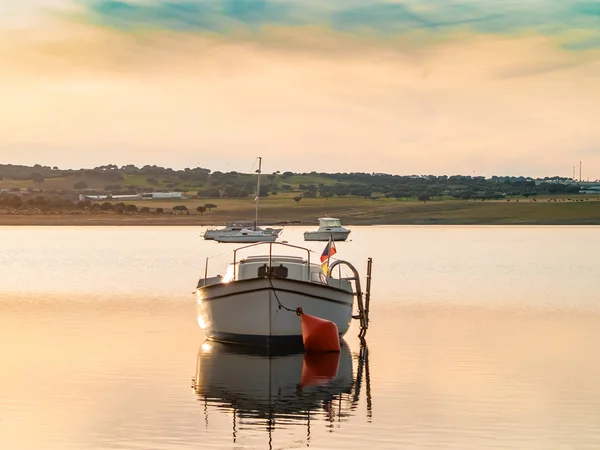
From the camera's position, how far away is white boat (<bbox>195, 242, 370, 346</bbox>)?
35906 mm

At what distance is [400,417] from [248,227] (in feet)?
439

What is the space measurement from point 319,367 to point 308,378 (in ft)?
6.74

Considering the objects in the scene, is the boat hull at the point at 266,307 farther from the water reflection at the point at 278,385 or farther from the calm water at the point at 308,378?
the calm water at the point at 308,378

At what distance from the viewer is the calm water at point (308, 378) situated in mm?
23875

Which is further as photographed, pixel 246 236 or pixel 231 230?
pixel 231 230

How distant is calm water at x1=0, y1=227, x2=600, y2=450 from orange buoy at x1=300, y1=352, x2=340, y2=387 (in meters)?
0.13

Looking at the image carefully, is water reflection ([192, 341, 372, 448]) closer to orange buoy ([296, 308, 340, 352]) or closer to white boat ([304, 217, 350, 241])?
orange buoy ([296, 308, 340, 352])

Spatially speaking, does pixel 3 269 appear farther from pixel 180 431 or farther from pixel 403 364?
pixel 180 431

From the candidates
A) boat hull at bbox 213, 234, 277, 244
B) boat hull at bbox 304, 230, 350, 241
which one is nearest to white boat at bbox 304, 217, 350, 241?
boat hull at bbox 304, 230, 350, 241

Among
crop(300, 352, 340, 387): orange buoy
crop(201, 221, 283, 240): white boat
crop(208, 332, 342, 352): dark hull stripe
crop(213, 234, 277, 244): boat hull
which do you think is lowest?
crop(213, 234, 277, 244): boat hull

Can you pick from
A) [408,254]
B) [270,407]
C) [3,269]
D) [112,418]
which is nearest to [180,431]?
[112,418]

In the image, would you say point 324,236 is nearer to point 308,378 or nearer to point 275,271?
point 275,271

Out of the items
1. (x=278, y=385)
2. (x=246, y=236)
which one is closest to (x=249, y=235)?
(x=246, y=236)

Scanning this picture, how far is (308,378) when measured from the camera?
103 feet
